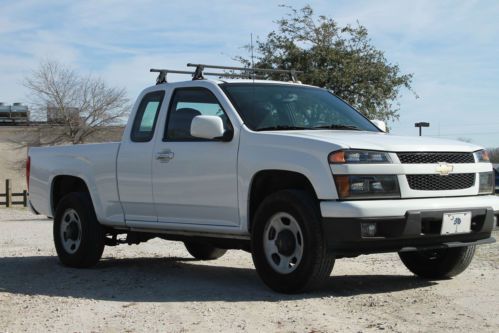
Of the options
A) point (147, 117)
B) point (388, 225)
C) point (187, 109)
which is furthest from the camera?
point (147, 117)

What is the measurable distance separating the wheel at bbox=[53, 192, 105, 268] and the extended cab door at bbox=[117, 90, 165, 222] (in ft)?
2.02

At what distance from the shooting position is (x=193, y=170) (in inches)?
283

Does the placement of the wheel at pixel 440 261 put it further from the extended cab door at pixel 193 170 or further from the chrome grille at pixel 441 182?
the extended cab door at pixel 193 170

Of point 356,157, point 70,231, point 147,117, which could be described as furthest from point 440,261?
point 70,231

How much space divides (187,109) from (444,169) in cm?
266

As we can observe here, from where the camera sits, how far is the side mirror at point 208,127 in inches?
268

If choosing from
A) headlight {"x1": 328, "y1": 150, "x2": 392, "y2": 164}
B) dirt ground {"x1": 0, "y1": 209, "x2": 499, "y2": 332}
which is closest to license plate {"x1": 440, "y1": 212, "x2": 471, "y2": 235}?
dirt ground {"x1": 0, "y1": 209, "x2": 499, "y2": 332}

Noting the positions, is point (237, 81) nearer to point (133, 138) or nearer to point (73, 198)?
point (133, 138)

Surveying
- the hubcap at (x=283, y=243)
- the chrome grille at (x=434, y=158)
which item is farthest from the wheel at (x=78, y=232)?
the chrome grille at (x=434, y=158)

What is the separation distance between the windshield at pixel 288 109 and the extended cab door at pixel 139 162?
1.03m

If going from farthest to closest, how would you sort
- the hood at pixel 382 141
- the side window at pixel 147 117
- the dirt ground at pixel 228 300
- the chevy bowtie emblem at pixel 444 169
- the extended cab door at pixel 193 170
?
the side window at pixel 147 117
the extended cab door at pixel 193 170
the chevy bowtie emblem at pixel 444 169
the hood at pixel 382 141
the dirt ground at pixel 228 300

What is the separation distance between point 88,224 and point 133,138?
3.89 feet

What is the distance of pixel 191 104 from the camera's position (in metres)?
7.65

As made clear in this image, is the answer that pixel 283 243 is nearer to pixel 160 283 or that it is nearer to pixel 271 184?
pixel 271 184
